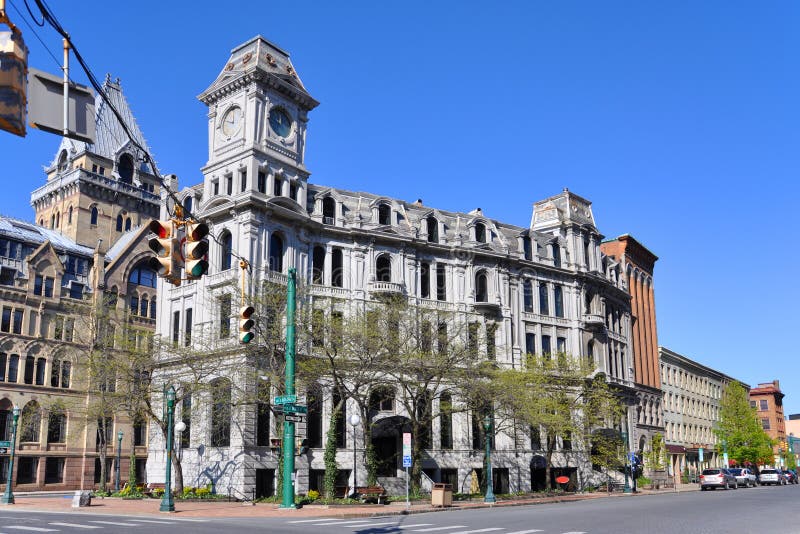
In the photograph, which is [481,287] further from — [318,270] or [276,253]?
[276,253]

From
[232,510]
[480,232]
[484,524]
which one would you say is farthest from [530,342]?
[484,524]

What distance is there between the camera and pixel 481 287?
199ft

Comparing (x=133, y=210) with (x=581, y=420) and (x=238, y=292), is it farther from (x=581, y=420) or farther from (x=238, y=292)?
(x=581, y=420)

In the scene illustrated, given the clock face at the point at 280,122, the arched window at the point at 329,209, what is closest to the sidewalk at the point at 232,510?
the arched window at the point at 329,209

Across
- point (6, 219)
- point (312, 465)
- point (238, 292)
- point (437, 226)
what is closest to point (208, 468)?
point (312, 465)

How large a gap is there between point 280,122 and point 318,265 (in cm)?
1016

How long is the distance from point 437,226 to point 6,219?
3937cm

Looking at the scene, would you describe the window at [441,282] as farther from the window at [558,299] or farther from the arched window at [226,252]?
the arched window at [226,252]

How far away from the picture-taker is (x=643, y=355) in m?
79.9

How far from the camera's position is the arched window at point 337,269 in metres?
54.3

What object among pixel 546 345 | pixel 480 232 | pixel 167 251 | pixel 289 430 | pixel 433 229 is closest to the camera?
pixel 167 251

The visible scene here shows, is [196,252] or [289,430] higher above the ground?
[196,252]

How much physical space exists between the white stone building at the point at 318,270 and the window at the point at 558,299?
0.47ft

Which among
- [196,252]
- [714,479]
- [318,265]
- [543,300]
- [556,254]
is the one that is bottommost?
[714,479]
